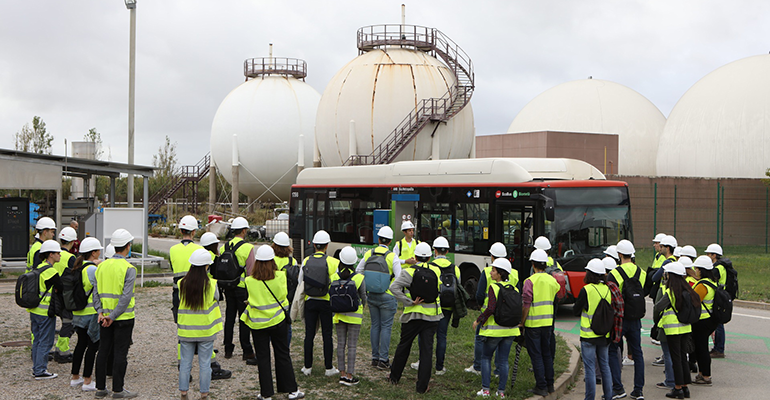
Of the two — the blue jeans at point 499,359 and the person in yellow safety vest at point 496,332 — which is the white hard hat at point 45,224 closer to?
the person in yellow safety vest at point 496,332

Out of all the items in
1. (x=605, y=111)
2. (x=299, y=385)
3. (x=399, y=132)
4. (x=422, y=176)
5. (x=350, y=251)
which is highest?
(x=605, y=111)

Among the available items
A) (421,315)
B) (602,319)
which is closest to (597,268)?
(602,319)

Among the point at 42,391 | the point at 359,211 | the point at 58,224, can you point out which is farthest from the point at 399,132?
the point at 42,391

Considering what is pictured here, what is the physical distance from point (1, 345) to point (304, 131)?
32.6 m

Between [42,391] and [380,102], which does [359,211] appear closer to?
[42,391]

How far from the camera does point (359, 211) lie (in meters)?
18.1

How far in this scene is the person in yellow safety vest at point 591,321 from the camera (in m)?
7.59

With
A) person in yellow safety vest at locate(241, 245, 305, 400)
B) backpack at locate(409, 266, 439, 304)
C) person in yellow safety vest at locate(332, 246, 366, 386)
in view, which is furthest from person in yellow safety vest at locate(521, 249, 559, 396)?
person in yellow safety vest at locate(241, 245, 305, 400)

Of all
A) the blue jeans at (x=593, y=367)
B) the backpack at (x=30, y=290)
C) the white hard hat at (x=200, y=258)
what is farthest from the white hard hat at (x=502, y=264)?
the backpack at (x=30, y=290)

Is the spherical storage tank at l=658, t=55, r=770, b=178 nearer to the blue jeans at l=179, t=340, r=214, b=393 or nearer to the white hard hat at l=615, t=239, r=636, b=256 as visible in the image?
the white hard hat at l=615, t=239, r=636, b=256

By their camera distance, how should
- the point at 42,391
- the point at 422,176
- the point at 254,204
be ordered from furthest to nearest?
1. the point at 254,204
2. the point at 422,176
3. the point at 42,391

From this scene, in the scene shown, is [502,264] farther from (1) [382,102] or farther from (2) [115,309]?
(1) [382,102]

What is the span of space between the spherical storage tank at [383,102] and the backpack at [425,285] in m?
Answer: 21.9

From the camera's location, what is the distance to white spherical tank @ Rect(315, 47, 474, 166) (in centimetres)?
2989
